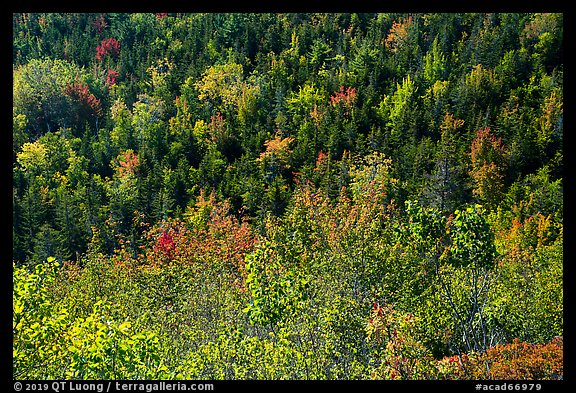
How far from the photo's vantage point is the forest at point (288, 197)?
13.3 metres

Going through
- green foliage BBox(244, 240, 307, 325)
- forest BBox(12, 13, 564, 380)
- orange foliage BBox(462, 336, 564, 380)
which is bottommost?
forest BBox(12, 13, 564, 380)

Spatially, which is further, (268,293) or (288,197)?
(288,197)

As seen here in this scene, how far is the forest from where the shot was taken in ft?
43.7

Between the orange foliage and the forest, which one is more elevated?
the orange foliage

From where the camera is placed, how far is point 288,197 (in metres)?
62.9

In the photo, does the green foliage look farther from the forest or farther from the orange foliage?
the orange foliage

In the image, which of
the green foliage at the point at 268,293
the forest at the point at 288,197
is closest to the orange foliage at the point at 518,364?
the forest at the point at 288,197

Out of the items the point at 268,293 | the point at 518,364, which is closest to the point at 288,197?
the point at 268,293

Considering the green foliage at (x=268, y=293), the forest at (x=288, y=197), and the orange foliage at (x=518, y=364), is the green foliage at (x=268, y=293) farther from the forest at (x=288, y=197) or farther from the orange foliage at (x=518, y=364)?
the orange foliage at (x=518, y=364)

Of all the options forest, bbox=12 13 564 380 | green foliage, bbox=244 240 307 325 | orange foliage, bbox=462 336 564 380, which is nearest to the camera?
orange foliage, bbox=462 336 564 380

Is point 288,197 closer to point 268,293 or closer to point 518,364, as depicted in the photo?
point 268,293

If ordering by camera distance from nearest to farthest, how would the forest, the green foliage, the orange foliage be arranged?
the orange foliage, the forest, the green foliage

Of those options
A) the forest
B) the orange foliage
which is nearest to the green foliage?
the forest

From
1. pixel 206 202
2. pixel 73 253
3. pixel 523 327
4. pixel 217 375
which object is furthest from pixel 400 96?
pixel 217 375
